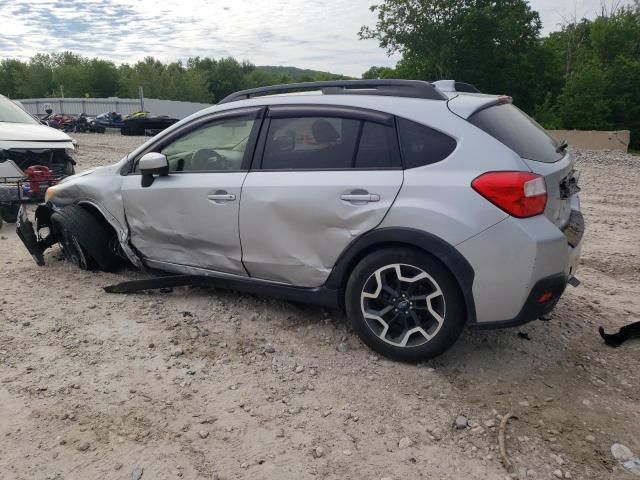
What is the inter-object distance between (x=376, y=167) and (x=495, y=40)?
40246 mm

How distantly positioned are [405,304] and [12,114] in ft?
25.9

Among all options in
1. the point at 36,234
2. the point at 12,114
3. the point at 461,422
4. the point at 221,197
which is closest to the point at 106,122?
the point at 12,114

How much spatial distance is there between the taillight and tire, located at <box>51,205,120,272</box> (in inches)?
132

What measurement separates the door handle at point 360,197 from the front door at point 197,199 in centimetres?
87

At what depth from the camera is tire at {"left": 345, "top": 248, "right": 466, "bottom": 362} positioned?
311 centimetres

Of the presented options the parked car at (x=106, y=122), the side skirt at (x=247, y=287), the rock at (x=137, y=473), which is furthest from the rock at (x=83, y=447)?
the parked car at (x=106, y=122)

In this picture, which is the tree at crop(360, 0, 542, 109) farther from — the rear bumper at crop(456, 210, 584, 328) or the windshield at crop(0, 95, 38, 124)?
the rear bumper at crop(456, 210, 584, 328)

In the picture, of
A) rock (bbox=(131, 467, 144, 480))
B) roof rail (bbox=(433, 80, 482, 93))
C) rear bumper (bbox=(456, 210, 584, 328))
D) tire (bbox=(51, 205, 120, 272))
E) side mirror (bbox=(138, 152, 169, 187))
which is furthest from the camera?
tire (bbox=(51, 205, 120, 272))

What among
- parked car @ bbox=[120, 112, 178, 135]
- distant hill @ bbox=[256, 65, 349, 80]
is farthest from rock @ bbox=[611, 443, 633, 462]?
distant hill @ bbox=[256, 65, 349, 80]

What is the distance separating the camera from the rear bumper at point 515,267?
9.50 ft

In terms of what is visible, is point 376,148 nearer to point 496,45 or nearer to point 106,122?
point 106,122

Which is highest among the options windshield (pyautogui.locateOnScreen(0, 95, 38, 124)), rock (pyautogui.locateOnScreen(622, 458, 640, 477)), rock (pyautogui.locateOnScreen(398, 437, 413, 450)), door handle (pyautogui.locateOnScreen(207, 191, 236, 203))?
windshield (pyautogui.locateOnScreen(0, 95, 38, 124))

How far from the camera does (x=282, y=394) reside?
10.2 feet

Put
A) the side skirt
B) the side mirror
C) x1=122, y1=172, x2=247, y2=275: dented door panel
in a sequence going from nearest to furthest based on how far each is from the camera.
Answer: the side skirt, x1=122, y1=172, x2=247, y2=275: dented door panel, the side mirror
